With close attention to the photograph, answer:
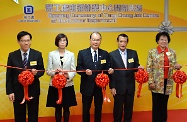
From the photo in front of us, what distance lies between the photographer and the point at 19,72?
10.0ft

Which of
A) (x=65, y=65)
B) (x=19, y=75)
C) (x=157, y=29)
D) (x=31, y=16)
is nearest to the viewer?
(x=19, y=75)

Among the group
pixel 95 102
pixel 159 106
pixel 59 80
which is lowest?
pixel 159 106

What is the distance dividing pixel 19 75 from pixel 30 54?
298mm

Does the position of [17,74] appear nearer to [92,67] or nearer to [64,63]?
[64,63]

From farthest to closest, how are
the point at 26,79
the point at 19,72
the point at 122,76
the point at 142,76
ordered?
the point at 122,76 < the point at 142,76 < the point at 19,72 < the point at 26,79

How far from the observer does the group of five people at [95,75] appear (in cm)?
313

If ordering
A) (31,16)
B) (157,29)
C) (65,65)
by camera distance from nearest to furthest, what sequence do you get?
(65,65)
(31,16)
(157,29)

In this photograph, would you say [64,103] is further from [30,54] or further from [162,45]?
[162,45]

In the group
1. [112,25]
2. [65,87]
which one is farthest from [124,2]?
[65,87]

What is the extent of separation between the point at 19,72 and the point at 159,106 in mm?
1977

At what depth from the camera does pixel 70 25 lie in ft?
14.2

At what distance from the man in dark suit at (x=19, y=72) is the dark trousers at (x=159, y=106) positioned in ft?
5.37

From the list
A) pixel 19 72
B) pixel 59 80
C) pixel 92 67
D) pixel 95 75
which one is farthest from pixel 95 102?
pixel 19 72

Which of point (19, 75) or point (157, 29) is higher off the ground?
point (157, 29)
